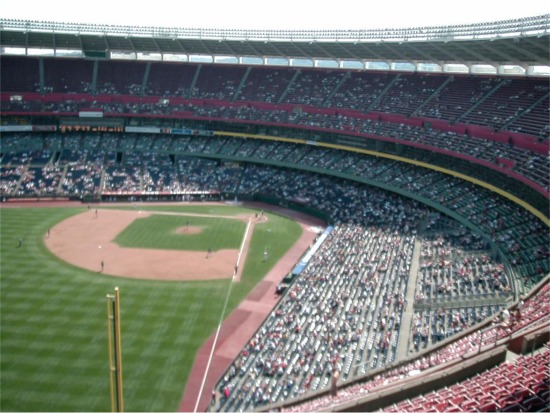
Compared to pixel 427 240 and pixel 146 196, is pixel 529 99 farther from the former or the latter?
pixel 146 196

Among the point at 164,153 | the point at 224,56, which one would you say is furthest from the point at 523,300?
the point at 224,56

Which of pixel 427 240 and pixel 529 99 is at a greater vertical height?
pixel 529 99

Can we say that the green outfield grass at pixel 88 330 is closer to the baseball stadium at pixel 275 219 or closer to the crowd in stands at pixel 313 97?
the baseball stadium at pixel 275 219

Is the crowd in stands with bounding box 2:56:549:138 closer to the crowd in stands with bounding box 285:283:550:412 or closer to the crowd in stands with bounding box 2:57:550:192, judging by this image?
the crowd in stands with bounding box 2:57:550:192

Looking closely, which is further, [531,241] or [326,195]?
[326,195]

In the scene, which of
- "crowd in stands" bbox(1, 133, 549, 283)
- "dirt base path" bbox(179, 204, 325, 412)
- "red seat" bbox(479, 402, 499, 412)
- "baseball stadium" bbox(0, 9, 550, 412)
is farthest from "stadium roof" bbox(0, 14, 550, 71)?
"red seat" bbox(479, 402, 499, 412)

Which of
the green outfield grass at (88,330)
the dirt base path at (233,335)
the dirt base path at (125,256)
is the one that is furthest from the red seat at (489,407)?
the dirt base path at (125,256)
